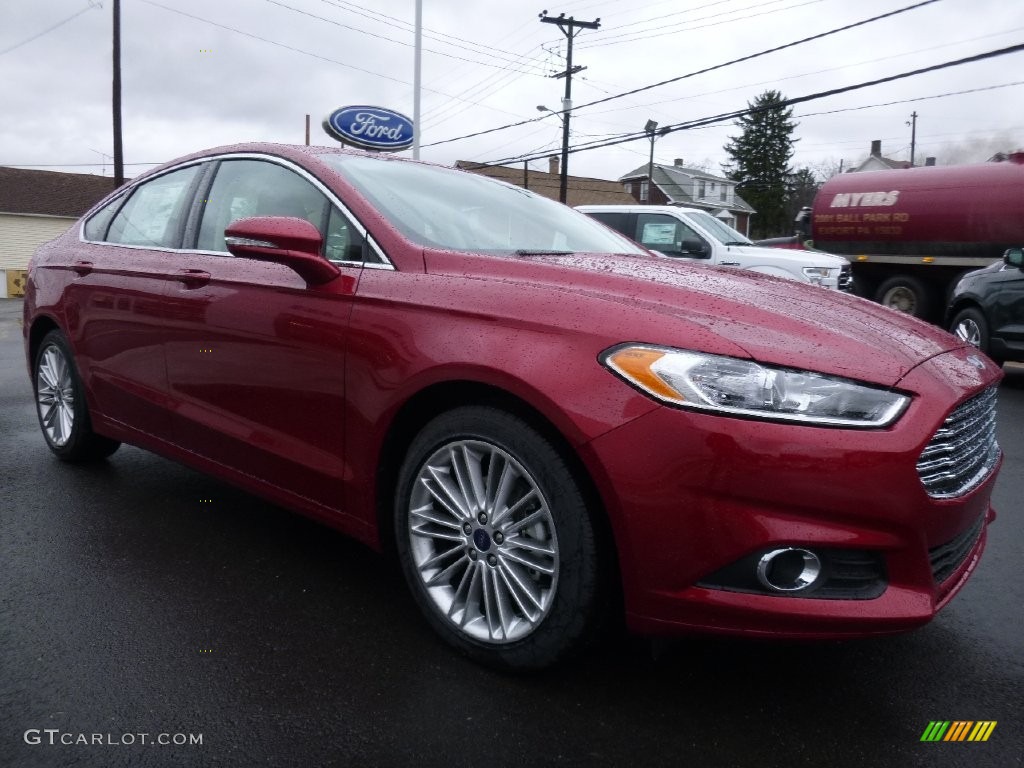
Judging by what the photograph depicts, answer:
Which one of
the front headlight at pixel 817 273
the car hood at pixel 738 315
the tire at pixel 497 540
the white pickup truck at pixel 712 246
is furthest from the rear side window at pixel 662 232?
the tire at pixel 497 540

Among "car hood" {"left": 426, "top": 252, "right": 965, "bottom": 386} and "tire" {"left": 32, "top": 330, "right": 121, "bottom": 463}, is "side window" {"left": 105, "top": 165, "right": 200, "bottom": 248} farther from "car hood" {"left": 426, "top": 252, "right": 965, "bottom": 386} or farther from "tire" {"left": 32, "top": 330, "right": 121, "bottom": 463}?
"car hood" {"left": 426, "top": 252, "right": 965, "bottom": 386}

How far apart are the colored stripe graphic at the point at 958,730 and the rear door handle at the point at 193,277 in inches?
112

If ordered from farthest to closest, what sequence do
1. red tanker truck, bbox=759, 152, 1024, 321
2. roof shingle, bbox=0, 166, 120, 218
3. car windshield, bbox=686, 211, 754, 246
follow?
roof shingle, bbox=0, 166, 120, 218, red tanker truck, bbox=759, 152, 1024, 321, car windshield, bbox=686, 211, 754, 246

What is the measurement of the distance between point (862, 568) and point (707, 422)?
528mm

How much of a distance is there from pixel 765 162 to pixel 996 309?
6315 centimetres

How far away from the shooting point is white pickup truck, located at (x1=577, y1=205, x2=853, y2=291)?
10.5 metres

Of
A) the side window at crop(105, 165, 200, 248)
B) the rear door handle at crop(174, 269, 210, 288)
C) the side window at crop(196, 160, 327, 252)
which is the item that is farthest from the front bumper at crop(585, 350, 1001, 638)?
the side window at crop(105, 165, 200, 248)

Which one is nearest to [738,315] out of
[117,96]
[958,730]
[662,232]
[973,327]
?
[958,730]

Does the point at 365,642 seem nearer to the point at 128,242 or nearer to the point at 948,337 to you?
the point at 948,337

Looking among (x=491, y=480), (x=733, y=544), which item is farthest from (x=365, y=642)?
(x=733, y=544)

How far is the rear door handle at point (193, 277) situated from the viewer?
3.30 meters

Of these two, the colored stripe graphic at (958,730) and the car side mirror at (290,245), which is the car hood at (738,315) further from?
the colored stripe graphic at (958,730)

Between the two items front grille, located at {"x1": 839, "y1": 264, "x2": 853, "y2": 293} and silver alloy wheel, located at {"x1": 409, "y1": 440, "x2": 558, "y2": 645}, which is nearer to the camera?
silver alloy wheel, located at {"x1": 409, "y1": 440, "x2": 558, "y2": 645}

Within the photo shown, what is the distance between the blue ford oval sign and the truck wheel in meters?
9.50
